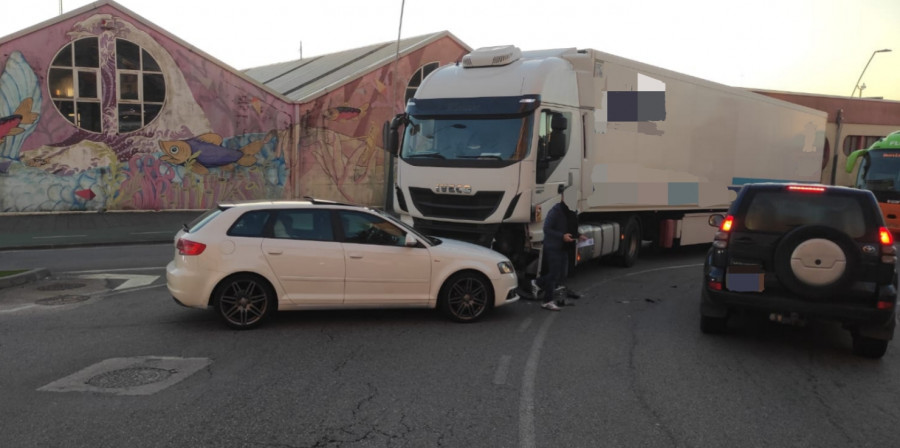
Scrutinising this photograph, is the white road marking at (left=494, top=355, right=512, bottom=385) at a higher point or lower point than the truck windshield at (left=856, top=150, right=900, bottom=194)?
lower

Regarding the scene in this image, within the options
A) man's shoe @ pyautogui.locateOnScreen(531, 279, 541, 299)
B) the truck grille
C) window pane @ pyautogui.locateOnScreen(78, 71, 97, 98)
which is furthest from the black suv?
window pane @ pyautogui.locateOnScreen(78, 71, 97, 98)

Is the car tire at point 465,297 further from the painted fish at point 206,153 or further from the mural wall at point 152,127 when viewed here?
the painted fish at point 206,153

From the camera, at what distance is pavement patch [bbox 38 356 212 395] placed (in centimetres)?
525

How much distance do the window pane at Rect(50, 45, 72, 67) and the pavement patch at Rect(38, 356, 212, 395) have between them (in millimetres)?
19105

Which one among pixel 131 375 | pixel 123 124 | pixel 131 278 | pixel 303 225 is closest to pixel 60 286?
pixel 131 278

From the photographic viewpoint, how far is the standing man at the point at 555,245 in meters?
9.10

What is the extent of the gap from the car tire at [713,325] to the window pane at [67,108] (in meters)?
21.4

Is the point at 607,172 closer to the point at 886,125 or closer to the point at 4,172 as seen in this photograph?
the point at 4,172

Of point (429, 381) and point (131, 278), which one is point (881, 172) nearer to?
point (429, 381)

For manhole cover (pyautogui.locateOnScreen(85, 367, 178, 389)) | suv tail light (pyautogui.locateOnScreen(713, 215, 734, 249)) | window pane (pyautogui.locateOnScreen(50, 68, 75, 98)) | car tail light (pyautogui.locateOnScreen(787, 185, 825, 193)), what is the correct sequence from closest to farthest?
manhole cover (pyautogui.locateOnScreen(85, 367, 178, 389)) → car tail light (pyautogui.locateOnScreen(787, 185, 825, 193)) → suv tail light (pyautogui.locateOnScreen(713, 215, 734, 249)) → window pane (pyautogui.locateOnScreen(50, 68, 75, 98))

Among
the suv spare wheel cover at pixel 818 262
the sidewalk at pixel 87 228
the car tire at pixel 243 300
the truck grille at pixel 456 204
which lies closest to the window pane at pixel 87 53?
the sidewalk at pixel 87 228

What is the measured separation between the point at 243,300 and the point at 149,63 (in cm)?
1844

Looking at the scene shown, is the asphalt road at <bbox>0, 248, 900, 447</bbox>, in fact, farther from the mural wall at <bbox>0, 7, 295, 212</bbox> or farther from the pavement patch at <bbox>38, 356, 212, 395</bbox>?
the mural wall at <bbox>0, 7, 295, 212</bbox>

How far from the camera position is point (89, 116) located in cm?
2175
